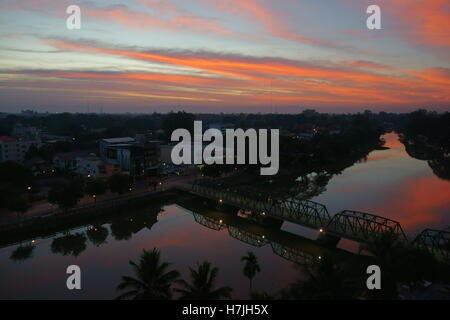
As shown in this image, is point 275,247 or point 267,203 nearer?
point 275,247

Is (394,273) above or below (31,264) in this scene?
above

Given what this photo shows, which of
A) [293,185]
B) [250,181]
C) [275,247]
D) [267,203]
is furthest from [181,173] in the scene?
[275,247]

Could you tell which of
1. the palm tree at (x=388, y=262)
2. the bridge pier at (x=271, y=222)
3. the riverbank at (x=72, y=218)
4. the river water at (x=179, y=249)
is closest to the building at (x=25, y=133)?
the riverbank at (x=72, y=218)

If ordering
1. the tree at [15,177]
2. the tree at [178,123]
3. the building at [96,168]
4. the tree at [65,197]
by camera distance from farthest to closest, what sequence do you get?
1. the tree at [178,123]
2. the building at [96,168]
3. the tree at [15,177]
4. the tree at [65,197]

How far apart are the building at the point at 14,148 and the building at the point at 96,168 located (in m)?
12.0

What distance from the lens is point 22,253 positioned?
17094 millimetres

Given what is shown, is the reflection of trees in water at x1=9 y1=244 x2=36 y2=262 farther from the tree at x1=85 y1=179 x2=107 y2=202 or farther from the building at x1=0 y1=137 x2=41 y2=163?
the building at x1=0 y1=137 x2=41 y2=163

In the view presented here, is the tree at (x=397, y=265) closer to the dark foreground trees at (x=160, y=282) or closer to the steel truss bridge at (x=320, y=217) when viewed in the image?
the steel truss bridge at (x=320, y=217)

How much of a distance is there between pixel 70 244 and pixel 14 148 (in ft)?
85.1

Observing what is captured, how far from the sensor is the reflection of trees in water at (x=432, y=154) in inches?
1687

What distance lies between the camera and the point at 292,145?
46.7m

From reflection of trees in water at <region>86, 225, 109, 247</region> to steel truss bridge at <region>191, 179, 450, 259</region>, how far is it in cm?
763

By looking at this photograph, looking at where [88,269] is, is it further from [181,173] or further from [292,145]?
[292,145]
